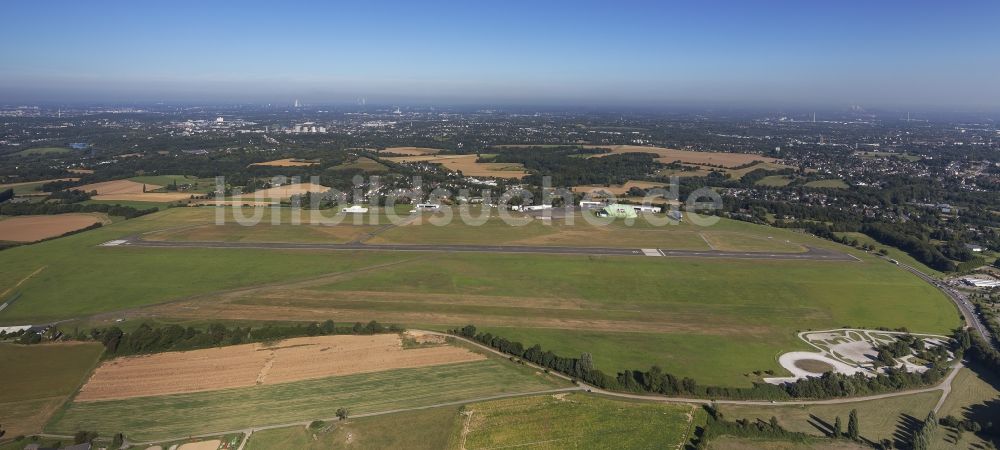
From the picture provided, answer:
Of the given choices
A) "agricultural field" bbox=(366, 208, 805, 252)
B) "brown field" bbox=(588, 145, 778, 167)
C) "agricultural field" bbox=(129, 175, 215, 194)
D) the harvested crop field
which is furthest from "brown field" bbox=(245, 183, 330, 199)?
"brown field" bbox=(588, 145, 778, 167)

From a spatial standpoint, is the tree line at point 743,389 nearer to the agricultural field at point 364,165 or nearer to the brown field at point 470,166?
the brown field at point 470,166

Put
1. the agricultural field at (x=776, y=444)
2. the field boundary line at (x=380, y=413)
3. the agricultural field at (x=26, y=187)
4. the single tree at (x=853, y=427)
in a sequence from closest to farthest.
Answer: the field boundary line at (x=380, y=413)
the agricultural field at (x=776, y=444)
the single tree at (x=853, y=427)
the agricultural field at (x=26, y=187)

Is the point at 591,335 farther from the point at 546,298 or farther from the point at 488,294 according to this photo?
the point at 488,294

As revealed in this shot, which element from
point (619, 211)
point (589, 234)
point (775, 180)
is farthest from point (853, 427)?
point (775, 180)

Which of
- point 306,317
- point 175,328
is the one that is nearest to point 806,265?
point 306,317

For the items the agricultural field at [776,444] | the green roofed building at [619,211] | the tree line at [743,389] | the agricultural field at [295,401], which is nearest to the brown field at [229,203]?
the green roofed building at [619,211]
